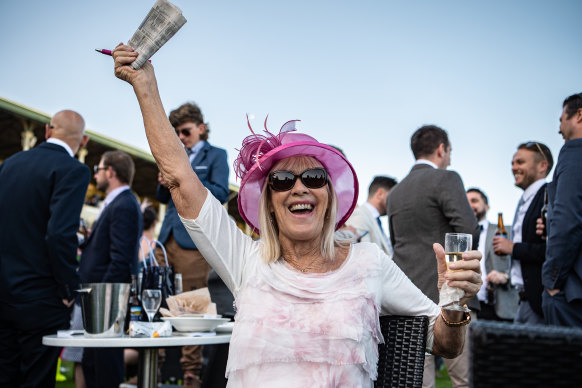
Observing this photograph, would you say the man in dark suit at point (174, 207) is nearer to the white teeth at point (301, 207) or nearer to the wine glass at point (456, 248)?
the white teeth at point (301, 207)

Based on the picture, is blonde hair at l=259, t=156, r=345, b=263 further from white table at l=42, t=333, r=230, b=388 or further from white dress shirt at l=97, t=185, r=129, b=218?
white dress shirt at l=97, t=185, r=129, b=218

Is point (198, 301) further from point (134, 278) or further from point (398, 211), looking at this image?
point (398, 211)

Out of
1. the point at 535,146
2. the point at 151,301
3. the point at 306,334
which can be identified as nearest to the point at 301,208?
the point at 306,334

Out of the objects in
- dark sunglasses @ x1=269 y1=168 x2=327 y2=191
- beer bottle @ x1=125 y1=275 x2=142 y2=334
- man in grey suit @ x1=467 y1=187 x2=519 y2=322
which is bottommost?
man in grey suit @ x1=467 y1=187 x2=519 y2=322

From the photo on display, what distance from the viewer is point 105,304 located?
2.40 meters

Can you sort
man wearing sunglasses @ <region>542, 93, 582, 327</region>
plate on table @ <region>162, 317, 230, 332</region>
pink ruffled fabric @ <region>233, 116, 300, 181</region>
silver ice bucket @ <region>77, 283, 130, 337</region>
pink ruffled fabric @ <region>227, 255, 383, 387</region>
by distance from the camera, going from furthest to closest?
man wearing sunglasses @ <region>542, 93, 582, 327</region>, plate on table @ <region>162, 317, 230, 332</region>, silver ice bucket @ <region>77, 283, 130, 337</region>, pink ruffled fabric @ <region>233, 116, 300, 181</region>, pink ruffled fabric @ <region>227, 255, 383, 387</region>

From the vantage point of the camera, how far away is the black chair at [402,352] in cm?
178

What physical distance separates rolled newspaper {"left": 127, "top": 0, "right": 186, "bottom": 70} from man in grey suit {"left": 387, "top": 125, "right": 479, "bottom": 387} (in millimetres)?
2474

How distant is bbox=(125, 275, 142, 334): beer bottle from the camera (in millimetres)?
2596

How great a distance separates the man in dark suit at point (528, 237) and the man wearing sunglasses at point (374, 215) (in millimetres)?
1151

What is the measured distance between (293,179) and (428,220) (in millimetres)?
1873

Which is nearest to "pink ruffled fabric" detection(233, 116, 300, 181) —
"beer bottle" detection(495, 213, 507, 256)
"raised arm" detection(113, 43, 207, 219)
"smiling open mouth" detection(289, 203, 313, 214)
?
"smiling open mouth" detection(289, 203, 313, 214)

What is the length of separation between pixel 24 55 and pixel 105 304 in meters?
15.0

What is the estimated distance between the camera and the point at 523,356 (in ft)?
2.26
